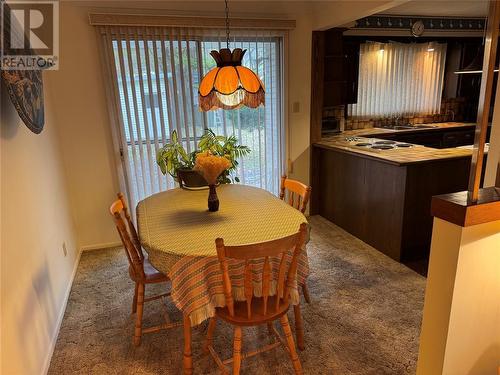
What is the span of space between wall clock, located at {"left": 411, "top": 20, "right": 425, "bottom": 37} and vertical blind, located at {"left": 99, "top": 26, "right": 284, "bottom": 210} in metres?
2.48

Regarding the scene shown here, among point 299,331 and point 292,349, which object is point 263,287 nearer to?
point 292,349

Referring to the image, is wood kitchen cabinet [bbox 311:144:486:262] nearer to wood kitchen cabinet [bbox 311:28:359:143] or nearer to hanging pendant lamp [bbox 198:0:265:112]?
wood kitchen cabinet [bbox 311:28:359:143]

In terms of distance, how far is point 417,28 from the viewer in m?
4.80

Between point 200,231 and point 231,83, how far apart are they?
0.88 m

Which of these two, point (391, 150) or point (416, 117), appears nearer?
point (391, 150)

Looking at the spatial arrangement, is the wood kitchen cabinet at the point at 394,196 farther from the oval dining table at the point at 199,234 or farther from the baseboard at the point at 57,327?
the baseboard at the point at 57,327

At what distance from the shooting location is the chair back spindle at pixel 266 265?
143 cm

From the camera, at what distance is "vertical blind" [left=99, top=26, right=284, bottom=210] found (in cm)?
313

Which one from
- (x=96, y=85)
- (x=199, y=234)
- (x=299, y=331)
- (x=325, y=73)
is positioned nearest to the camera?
(x=199, y=234)

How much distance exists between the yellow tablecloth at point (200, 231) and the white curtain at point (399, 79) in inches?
122

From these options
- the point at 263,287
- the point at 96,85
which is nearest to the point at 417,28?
the point at 96,85

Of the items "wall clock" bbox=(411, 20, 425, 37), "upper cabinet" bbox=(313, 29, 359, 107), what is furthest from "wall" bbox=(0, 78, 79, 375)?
"wall clock" bbox=(411, 20, 425, 37)

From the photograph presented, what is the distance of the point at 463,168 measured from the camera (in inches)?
116

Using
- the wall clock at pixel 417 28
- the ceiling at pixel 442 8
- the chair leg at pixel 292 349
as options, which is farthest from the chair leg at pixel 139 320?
the wall clock at pixel 417 28
